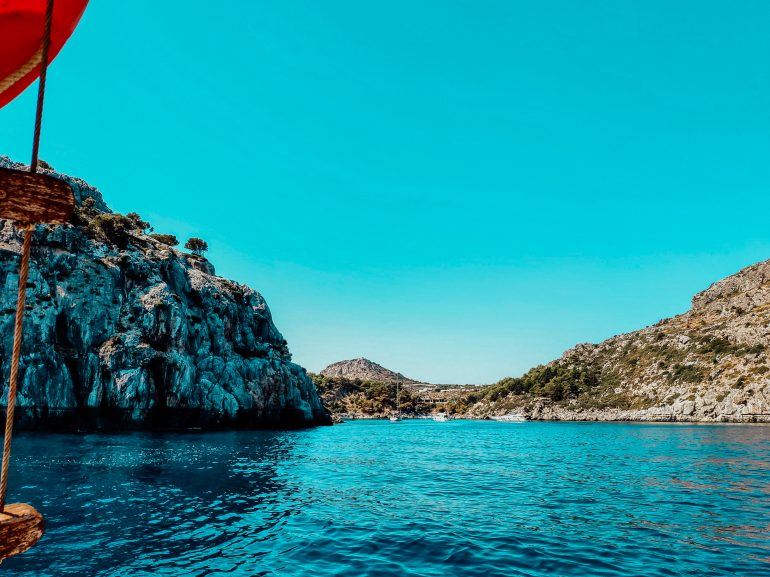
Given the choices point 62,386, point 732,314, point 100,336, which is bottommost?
point 62,386

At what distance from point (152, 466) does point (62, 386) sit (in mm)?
42573

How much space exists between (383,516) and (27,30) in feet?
81.1

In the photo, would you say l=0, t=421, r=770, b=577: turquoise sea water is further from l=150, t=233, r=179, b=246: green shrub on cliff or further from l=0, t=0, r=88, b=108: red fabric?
l=150, t=233, r=179, b=246: green shrub on cliff

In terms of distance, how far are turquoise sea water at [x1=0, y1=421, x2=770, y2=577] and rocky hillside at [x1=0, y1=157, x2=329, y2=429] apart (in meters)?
29.3

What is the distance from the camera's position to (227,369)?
91.2m

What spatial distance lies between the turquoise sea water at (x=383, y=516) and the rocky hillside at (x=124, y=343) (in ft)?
96.1

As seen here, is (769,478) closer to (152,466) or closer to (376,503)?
(376,503)

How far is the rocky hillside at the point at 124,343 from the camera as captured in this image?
6906 cm

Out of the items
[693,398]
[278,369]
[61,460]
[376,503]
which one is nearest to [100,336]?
[278,369]

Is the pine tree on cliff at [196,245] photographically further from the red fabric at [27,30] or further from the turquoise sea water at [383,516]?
the red fabric at [27,30]

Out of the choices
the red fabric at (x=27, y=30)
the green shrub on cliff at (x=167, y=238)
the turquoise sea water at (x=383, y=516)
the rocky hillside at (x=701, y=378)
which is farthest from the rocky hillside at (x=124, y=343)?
the rocky hillside at (x=701, y=378)

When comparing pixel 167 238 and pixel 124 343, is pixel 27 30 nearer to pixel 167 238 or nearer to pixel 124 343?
pixel 124 343

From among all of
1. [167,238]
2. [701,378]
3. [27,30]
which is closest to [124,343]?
[167,238]

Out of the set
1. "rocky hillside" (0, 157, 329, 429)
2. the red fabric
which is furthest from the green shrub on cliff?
the red fabric
